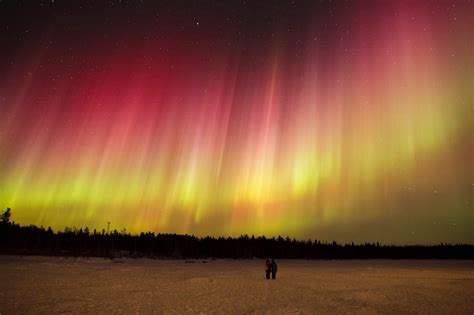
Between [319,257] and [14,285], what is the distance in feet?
528

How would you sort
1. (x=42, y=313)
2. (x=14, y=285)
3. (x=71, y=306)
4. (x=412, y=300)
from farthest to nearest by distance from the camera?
1. (x=14, y=285)
2. (x=412, y=300)
3. (x=71, y=306)
4. (x=42, y=313)

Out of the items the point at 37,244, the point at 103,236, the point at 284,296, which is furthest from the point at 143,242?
the point at 284,296

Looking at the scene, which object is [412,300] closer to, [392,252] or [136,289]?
[136,289]

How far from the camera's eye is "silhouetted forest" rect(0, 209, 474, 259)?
110875 millimetres

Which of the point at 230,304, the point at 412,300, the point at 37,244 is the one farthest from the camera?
the point at 37,244

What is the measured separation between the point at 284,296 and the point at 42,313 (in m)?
13.4

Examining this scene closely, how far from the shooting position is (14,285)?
25766mm

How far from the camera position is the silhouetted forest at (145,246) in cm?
11088

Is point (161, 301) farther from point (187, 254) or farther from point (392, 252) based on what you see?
point (392, 252)

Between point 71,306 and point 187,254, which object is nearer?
point 71,306

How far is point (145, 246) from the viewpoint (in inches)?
5851

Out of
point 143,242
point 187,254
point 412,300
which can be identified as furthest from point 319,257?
point 412,300

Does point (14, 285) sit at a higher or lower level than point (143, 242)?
higher

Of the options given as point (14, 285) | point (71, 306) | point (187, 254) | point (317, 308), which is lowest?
point (187, 254)
